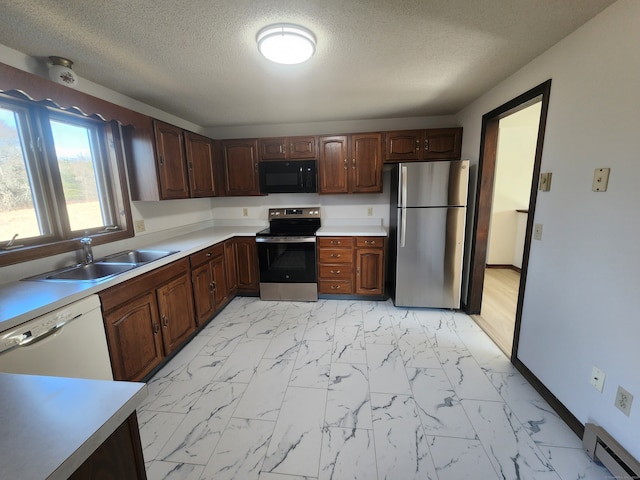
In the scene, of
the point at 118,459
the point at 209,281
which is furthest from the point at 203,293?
the point at 118,459

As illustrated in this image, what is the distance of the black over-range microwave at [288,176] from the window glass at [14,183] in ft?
6.77

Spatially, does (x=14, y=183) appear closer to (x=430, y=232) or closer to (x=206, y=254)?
(x=206, y=254)

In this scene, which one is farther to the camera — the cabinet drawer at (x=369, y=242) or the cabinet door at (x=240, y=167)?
the cabinet door at (x=240, y=167)

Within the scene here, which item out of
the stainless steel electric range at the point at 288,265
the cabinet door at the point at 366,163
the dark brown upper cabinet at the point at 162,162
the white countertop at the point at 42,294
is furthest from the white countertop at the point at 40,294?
the cabinet door at the point at 366,163

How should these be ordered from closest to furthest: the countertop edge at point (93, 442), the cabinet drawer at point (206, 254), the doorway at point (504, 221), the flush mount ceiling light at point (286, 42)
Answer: the countertop edge at point (93, 442), the flush mount ceiling light at point (286, 42), the doorway at point (504, 221), the cabinet drawer at point (206, 254)

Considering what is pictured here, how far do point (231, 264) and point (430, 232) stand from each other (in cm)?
235

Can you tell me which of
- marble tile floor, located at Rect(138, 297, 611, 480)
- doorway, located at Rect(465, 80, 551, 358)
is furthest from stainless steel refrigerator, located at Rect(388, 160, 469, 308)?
marble tile floor, located at Rect(138, 297, 611, 480)

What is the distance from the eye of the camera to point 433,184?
8.96 feet

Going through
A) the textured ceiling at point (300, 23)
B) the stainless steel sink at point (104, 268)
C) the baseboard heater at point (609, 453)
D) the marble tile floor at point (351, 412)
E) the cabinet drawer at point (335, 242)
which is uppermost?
the textured ceiling at point (300, 23)

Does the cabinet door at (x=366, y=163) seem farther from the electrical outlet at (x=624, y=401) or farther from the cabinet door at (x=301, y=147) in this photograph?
the electrical outlet at (x=624, y=401)

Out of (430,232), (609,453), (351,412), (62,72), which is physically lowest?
(351,412)

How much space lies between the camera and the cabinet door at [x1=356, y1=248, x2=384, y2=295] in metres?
3.19

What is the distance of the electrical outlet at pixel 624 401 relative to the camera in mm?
1248

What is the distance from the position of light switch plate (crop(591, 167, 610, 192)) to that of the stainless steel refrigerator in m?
1.27
